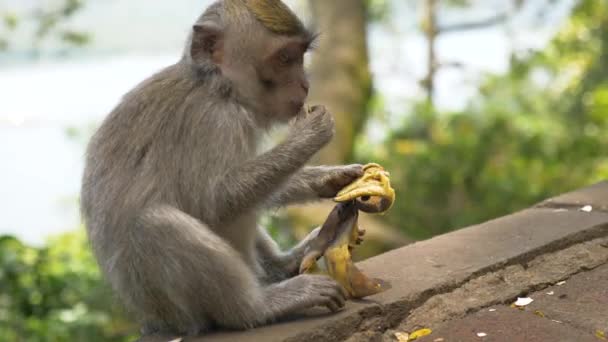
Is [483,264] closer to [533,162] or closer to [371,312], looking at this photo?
[371,312]

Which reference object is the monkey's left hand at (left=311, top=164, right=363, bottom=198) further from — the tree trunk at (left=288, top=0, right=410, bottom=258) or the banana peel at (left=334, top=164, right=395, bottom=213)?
the tree trunk at (left=288, top=0, right=410, bottom=258)

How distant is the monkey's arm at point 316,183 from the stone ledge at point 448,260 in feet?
1.50

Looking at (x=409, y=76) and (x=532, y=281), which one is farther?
(x=409, y=76)

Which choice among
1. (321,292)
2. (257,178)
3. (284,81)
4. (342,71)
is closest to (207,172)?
(257,178)

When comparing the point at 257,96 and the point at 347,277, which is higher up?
the point at 257,96

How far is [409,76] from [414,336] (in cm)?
1158

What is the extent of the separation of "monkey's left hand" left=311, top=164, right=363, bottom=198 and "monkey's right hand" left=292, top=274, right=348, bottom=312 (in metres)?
0.52

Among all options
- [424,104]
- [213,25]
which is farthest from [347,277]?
[424,104]

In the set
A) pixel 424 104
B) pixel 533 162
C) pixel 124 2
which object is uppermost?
pixel 124 2

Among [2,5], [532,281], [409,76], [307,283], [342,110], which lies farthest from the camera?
[409,76]

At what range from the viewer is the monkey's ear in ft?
10.3

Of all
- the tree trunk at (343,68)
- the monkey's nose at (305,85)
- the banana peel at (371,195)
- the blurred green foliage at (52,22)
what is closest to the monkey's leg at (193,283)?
the banana peel at (371,195)

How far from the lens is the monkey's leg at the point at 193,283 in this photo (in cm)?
280

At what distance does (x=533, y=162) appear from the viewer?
10.2m
